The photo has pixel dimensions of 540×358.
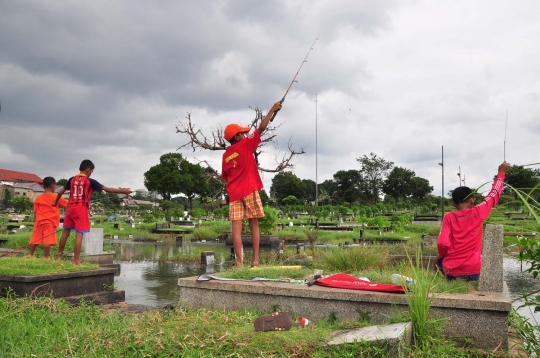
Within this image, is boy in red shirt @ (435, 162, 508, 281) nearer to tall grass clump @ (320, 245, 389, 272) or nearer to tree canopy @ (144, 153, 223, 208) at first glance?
tall grass clump @ (320, 245, 389, 272)

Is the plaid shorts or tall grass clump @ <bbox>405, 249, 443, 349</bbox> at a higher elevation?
the plaid shorts

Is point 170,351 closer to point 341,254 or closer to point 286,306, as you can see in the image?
point 286,306

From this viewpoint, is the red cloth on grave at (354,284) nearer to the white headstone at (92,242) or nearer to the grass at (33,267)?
the grass at (33,267)

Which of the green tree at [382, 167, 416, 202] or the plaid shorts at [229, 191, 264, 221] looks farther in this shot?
the green tree at [382, 167, 416, 202]

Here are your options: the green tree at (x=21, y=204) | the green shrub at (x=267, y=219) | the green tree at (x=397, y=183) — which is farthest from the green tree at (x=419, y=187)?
the green shrub at (x=267, y=219)

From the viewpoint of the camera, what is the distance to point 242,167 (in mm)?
5758

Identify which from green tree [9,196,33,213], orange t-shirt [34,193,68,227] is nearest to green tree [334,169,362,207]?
green tree [9,196,33,213]

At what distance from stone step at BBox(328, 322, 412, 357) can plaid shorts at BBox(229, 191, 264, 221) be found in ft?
7.81

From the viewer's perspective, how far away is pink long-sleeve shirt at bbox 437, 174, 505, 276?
4812 millimetres

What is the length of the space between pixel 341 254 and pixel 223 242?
1462 centimetres

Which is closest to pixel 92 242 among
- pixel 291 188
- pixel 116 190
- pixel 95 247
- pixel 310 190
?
pixel 95 247

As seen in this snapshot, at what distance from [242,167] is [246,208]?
48 centimetres

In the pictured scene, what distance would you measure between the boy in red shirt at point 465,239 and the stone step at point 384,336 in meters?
1.56

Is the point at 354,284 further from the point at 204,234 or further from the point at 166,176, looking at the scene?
the point at 166,176
